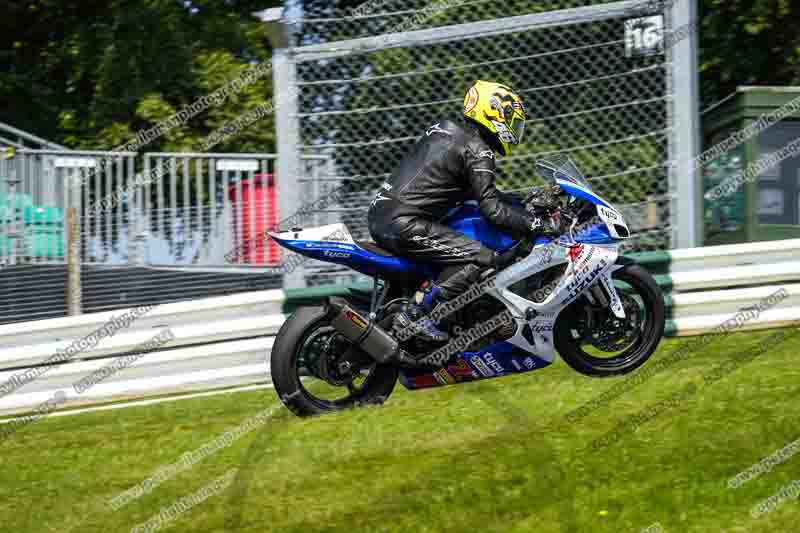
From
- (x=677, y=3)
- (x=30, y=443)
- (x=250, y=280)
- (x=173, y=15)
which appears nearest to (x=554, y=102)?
(x=677, y=3)

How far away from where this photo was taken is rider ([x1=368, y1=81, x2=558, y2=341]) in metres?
7.10

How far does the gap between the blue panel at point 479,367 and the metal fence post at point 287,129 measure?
71.6 inches

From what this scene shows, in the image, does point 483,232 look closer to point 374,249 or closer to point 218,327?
point 374,249

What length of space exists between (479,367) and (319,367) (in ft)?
3.36

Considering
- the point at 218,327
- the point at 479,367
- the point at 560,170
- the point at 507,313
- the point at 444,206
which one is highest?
the point at 560,170

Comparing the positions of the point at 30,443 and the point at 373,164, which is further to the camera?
the point at 373,164

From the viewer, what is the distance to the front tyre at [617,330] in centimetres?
741

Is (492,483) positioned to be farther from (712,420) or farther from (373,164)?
(373,164)

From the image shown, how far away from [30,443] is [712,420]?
4241mm

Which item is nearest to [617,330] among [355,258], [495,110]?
[495,110]

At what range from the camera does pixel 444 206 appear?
23.9ft

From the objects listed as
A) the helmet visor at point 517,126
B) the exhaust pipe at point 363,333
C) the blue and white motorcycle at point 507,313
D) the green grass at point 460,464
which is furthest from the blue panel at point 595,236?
the exhaust pipe at point 363,333

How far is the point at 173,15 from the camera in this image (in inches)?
655

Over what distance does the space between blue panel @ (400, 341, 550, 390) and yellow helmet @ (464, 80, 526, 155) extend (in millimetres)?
1332
